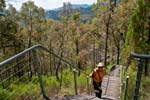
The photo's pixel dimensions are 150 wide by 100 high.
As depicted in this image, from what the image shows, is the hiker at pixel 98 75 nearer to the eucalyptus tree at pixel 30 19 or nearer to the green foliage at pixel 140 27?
the green foliage at pixel 140 27

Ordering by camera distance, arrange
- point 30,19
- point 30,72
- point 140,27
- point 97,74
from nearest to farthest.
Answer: point 30,72, point 97,74, point 140,27, point 30,19

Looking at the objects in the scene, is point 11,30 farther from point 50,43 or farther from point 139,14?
point 50,43

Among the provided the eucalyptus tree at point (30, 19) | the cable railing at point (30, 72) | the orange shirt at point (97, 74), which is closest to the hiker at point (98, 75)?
the orange shirt at point (97, 74)

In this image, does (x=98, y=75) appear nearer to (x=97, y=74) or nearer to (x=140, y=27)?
(x=97, y=74)

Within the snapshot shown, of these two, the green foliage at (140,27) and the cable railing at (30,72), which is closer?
the cable railing at (30,72)

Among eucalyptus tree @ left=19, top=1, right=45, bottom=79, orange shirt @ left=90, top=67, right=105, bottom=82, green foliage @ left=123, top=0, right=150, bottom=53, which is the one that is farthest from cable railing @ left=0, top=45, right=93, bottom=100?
eucalyptus tree @ left=19, top=1, right=45, bottom=79

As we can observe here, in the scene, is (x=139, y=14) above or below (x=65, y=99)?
above

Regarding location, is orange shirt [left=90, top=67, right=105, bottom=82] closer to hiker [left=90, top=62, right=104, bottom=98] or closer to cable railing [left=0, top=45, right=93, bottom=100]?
hiker [left=90, top=62, right=104, bottom=98]

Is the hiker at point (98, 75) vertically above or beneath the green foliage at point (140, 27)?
beneath

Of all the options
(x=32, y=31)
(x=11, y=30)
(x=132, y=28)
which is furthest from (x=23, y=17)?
(x=132, y=28)

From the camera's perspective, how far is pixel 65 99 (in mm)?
6320

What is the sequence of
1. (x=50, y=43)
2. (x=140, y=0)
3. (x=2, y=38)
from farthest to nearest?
(x=50, y=43), (x=2, y=38), (x=140, y=0)

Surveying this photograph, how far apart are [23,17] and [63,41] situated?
18.0 feet

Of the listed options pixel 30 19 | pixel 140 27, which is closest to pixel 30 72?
pixel 140 27
